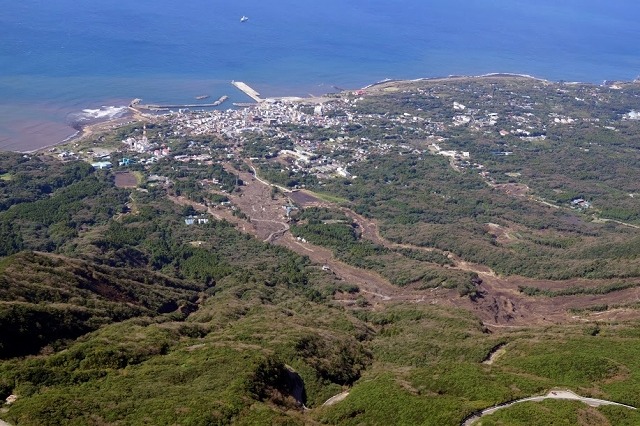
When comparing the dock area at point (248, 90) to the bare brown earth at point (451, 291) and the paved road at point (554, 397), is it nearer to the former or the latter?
the bare brown earth at point (451, 291)

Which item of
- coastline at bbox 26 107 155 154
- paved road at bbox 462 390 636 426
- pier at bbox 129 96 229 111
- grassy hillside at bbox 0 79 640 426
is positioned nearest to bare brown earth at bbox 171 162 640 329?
grassy hillside at bbox 0 79 640 426

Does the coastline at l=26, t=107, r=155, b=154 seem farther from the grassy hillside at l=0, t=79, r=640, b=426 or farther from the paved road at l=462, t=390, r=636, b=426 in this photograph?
the paved road at l=462, t=390, r=636, b=426

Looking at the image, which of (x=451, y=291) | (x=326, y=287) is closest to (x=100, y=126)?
(x=326, y=287)

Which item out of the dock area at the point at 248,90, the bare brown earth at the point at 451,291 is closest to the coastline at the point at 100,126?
the dock area at the point at 248,90

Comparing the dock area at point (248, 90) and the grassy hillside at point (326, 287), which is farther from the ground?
the dock area at point (248, 90)

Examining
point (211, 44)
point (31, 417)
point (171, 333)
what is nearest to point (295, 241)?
point (171, 333)

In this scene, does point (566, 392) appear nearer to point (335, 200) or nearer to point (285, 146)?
point (335, 200)
